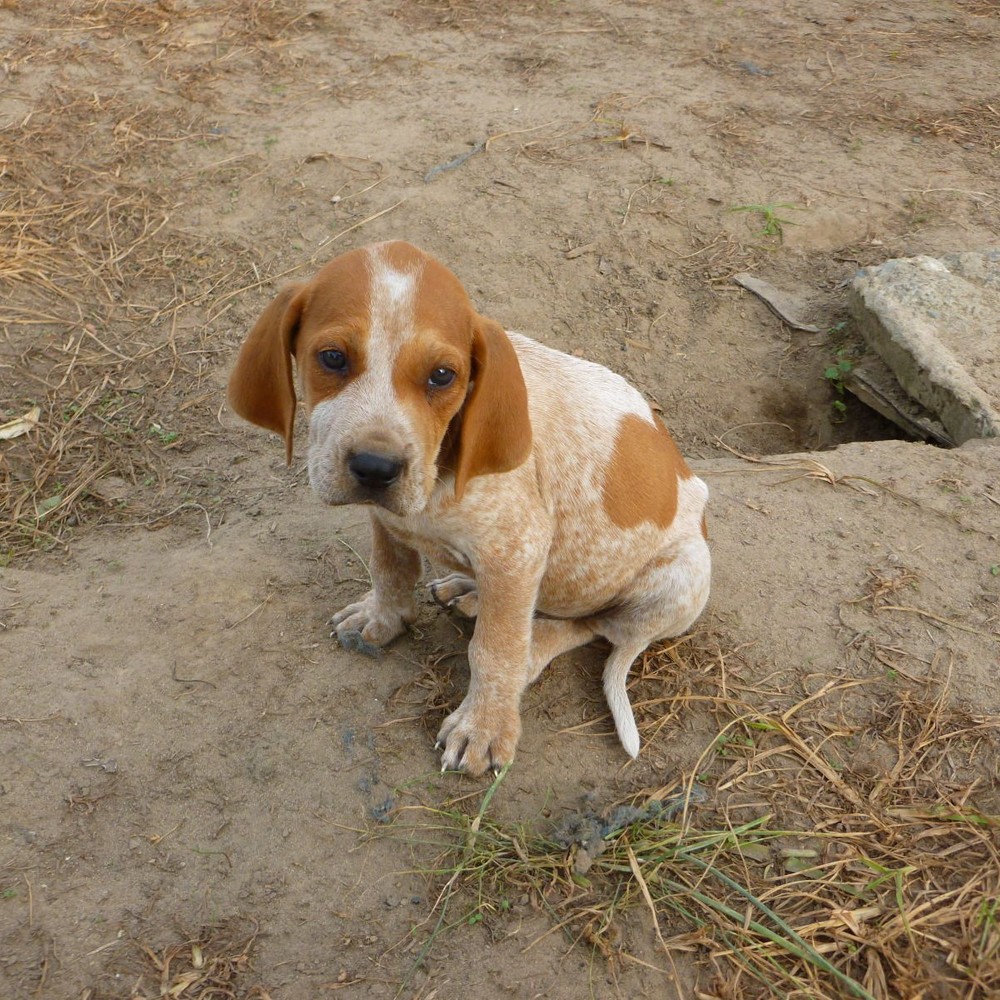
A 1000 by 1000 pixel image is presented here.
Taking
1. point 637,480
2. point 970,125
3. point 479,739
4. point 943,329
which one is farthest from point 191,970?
point 970,125

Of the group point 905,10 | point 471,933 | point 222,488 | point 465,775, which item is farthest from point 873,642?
point 905,10

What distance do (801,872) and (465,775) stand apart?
138cm

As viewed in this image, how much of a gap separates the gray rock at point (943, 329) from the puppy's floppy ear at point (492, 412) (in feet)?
12.2

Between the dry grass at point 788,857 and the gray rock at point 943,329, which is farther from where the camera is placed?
the gray rock at point 943,329

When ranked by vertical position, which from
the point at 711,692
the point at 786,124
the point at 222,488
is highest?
the point at 786,124

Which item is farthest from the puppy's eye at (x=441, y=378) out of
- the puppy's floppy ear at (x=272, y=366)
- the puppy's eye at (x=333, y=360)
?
the puppy's floppy ear at (x=272, y=366)

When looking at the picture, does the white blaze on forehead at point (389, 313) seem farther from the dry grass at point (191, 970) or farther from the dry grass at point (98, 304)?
the dry grass at point (98, 304)

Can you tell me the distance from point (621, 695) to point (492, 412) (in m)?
1.55

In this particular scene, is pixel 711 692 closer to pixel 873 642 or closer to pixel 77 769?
pixel 873 642

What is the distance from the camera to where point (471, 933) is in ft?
11.3

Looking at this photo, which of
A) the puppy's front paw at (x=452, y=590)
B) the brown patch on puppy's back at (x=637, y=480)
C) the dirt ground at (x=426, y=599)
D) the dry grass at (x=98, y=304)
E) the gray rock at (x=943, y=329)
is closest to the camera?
the dirt ground at (x=426, y=599)

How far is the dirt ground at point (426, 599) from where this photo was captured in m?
3.44

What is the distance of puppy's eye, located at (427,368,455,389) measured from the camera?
320 centimetres

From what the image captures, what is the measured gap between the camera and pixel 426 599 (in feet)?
15.9
